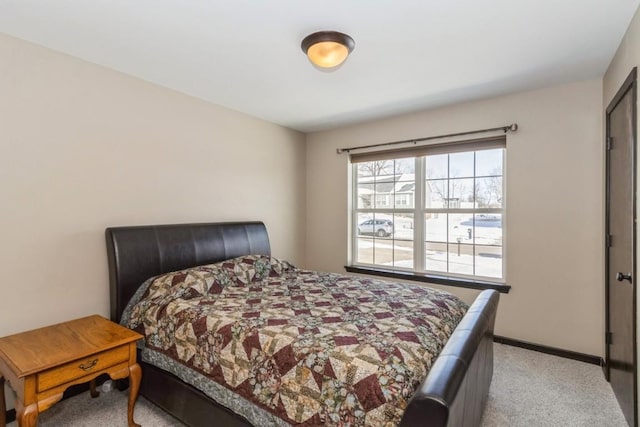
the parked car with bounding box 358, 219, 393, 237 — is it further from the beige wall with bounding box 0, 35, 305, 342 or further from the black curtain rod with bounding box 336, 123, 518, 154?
the beige wall with bounding box 0, 35, 305, 342

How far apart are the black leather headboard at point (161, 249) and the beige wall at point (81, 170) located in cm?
16

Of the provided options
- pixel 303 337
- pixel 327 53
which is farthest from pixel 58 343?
pixel 327 53

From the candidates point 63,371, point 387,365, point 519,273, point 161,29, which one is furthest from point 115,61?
point 519,273

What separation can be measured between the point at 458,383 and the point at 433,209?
265 centimetres

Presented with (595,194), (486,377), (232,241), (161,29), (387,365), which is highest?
(161,29)

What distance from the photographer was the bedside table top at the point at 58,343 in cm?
163

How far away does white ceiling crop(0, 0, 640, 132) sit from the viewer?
1.80 meters

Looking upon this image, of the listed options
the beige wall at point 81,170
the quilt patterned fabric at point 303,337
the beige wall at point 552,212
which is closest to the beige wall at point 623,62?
the beige wall at point 552,212

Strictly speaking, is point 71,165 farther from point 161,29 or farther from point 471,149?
point 471,149

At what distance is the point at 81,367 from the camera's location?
1721 millimetres

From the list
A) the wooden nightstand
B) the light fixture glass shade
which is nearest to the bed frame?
the wooden nightstand

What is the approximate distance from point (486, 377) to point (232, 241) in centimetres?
241

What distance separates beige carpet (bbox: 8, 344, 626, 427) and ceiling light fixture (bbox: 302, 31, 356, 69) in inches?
97.3

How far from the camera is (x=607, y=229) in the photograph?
2553 millimetres
